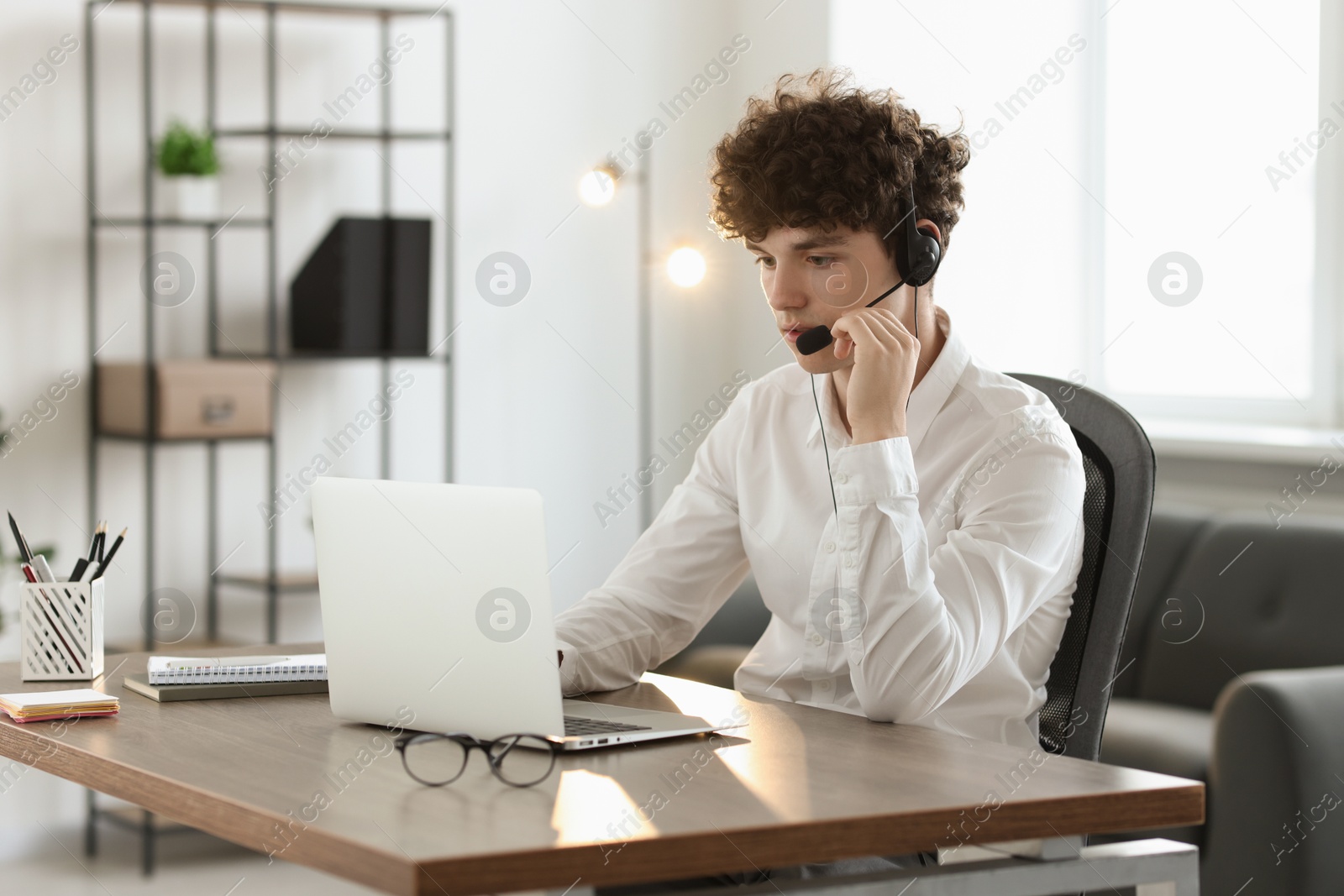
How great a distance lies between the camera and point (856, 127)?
5.55 feet

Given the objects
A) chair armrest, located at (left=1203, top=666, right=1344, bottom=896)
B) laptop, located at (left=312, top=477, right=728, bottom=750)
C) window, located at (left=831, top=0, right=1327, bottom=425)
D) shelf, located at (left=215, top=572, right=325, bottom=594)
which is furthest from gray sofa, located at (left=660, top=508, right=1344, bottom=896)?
laptop, located at (left=312, top=477, right=728, bottom=750)

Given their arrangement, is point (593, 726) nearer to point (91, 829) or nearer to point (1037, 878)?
point (1037, 878)

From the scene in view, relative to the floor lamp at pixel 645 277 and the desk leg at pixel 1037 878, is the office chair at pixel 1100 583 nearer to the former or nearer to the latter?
the desk leg at pixel 1037 878

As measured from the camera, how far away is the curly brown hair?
5.39 feet

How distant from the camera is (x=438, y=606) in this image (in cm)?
122

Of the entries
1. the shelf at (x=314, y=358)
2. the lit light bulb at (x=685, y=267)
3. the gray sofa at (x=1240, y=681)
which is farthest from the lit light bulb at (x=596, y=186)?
the gray sofa at (x=1240, y=681)

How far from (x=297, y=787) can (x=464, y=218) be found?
2.89 metres

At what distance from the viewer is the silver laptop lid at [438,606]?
118 cm

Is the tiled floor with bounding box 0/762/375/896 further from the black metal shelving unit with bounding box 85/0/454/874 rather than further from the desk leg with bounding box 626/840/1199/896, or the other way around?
the desk leg with bounding box 626/840/1199/896

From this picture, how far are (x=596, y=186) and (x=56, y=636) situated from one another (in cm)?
205

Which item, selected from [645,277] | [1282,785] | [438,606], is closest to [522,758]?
[438,606]

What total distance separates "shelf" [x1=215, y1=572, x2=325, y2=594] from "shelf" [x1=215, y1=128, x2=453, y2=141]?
102cm

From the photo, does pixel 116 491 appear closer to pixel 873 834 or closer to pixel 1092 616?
pixel 1092 616

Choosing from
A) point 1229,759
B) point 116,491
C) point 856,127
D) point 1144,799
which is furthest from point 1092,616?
point 116,491
